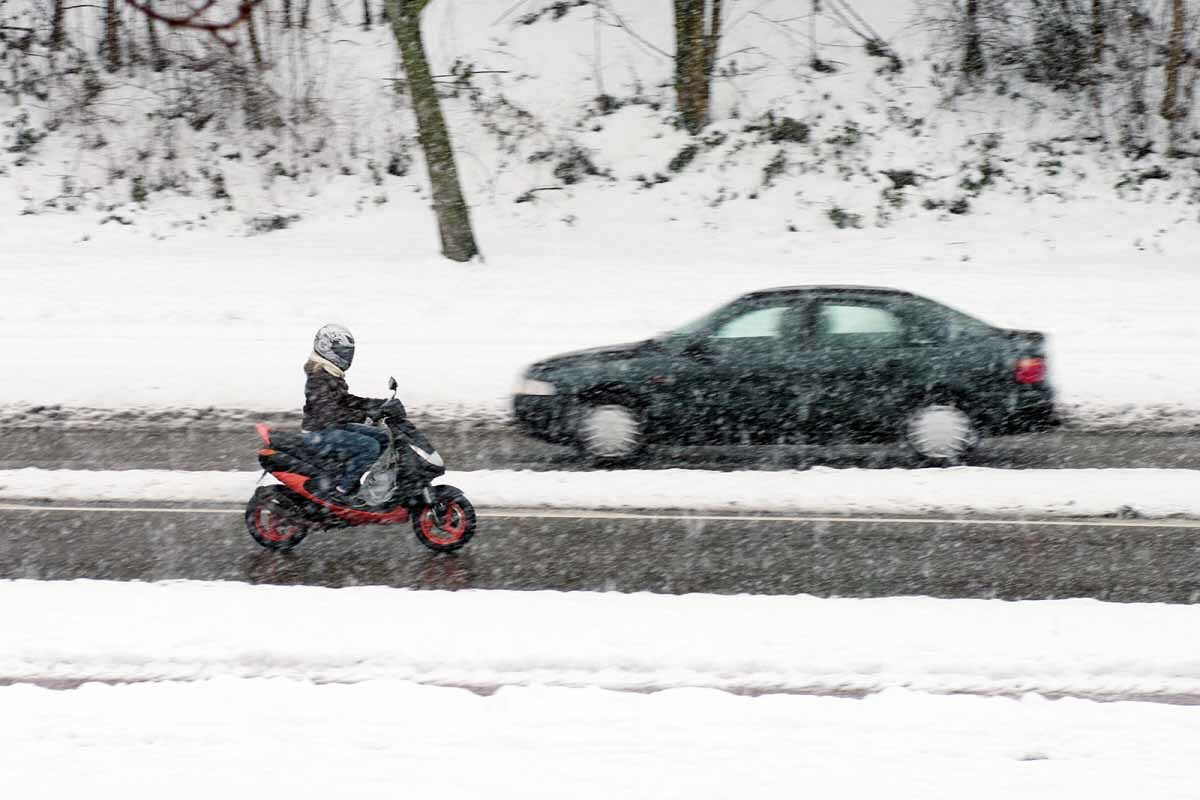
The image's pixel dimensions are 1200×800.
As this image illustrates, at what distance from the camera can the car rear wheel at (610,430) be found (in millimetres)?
11383

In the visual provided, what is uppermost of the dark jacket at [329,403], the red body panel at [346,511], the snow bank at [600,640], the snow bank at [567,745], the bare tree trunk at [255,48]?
the bare tree trunk at [255,48]

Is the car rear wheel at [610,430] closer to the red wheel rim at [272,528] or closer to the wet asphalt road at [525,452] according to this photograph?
the wet asphalt road at [525,452]

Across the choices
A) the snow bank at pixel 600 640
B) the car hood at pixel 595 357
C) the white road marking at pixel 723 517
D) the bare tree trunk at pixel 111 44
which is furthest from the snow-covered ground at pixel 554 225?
the snow bank at pixel 600 640

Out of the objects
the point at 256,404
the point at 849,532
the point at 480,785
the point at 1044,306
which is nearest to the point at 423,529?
the point at 849,532

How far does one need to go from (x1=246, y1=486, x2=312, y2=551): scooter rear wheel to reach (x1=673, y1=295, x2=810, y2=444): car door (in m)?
3.93

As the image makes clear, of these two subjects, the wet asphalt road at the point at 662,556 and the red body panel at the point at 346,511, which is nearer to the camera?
the wet asphalt road at the point at 662,556

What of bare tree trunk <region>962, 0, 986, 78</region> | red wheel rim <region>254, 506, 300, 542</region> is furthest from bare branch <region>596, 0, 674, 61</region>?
red wheel rim <region>254, 506, 300, 542</region>

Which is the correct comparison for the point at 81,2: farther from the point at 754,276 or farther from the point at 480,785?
the point at 480,785

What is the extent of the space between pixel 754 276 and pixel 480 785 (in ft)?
53.0

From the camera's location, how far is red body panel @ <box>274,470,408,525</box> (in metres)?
8.23

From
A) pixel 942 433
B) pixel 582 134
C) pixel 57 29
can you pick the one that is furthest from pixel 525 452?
pixel 57 29

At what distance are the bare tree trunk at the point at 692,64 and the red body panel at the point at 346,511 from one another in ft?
57.7

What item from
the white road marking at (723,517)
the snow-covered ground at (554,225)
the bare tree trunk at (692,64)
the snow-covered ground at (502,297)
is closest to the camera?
the white road marking at (723,517)

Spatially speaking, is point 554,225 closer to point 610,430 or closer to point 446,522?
point 610,430
